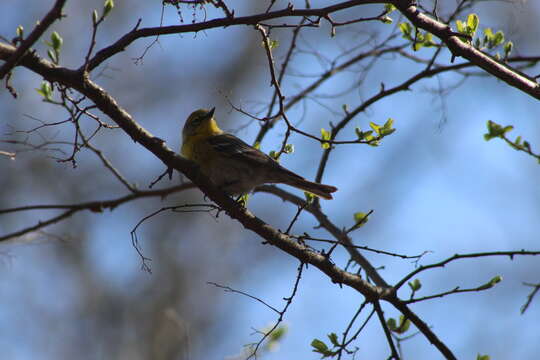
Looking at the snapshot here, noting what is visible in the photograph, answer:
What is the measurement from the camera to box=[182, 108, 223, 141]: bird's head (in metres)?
6.79

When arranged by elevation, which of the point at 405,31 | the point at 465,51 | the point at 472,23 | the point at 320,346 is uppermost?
the point at 405,31

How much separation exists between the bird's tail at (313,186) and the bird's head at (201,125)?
1.57 m

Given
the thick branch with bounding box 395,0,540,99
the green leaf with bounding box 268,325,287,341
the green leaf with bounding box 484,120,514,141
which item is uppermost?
the green leaf with bounding box 484,120,514,141

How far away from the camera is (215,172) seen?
6039mm

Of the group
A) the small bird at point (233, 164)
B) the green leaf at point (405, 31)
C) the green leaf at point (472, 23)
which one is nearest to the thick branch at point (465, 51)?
the green leaf at point (472, 23)

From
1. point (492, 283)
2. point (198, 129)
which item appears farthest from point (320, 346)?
point (198, 129)

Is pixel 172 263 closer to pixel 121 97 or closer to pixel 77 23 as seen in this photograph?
pixel 121 97

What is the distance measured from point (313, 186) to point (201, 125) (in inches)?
80.8

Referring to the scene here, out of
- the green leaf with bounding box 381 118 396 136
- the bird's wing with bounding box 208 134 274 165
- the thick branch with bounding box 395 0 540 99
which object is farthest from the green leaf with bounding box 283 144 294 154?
the bird's wing with bounding box 208 134 274 165

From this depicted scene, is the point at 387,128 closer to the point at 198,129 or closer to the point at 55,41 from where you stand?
the point at 55,41

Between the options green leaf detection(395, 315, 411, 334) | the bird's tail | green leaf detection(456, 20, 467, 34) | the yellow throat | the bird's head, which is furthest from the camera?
the bird's head

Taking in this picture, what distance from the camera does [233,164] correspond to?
230 inches

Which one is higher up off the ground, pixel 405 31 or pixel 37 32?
pixel 405 31

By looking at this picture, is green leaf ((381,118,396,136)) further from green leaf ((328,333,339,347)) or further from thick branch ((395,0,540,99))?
green leaf ((328,333,339,347))
